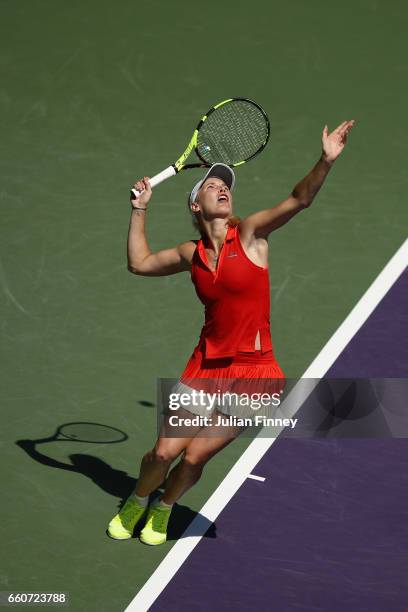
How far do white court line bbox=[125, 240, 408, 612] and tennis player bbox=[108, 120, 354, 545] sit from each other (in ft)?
0.84

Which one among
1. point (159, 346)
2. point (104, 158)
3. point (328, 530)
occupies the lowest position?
point (328, 530)

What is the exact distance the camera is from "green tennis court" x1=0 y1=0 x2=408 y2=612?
11.1 metres

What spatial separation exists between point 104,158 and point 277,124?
1847mm

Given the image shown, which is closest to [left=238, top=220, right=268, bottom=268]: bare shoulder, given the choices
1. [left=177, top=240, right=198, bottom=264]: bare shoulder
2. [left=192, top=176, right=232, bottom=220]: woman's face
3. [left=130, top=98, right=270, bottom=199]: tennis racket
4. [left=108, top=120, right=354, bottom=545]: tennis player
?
[left=108, top=120, right=354, bottom=545]: tennis player

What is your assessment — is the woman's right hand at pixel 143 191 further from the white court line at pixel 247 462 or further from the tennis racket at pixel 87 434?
the white court line at pixel 247 462

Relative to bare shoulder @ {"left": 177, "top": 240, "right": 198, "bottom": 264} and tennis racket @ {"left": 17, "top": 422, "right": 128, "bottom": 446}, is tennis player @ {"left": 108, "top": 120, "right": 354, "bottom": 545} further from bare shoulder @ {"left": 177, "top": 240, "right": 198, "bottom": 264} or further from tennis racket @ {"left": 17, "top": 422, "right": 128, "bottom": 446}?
tennis racket @ {"left": 17, "top": 422, "right": 128, "bottom": 446}

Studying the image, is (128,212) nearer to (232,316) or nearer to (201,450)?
(232,316)

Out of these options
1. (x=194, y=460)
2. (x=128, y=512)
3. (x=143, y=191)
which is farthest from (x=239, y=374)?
(x=143, y=191)

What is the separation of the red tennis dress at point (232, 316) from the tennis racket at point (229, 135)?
1088 millimetres

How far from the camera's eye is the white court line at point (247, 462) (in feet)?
33.4

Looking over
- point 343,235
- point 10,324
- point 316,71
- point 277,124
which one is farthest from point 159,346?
point 316,71

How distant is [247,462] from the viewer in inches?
449

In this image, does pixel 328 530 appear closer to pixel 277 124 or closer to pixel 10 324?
pixel 10 324

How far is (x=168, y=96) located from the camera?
50.5 ft
